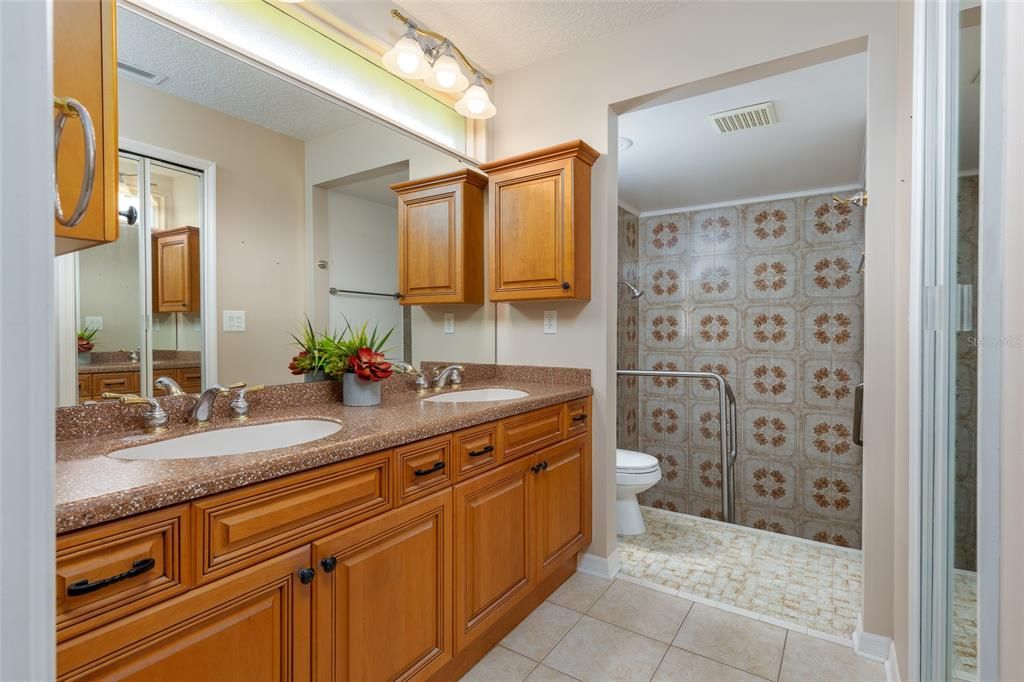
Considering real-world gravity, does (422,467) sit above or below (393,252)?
below

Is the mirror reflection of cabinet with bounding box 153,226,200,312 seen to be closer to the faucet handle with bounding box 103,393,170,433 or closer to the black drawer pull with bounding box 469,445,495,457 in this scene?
the faucet handle with bounding box 103,393,170,433

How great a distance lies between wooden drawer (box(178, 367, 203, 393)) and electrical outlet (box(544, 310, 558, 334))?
1.45 meters

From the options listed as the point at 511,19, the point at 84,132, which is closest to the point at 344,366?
the point at 84,132

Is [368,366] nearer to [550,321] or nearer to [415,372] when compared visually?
[415,372]

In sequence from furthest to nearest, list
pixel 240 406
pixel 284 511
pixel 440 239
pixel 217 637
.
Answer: pixel 440 239, pixel 240 406, pixel 284 511, pixel 217 637

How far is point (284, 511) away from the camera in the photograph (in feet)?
3.34

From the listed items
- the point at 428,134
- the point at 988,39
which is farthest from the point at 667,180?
the point at 988,39

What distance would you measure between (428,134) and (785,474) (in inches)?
144

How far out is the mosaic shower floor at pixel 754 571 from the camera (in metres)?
2.01

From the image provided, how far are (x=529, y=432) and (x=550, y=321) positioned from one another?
714mm

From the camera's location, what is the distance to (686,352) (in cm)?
440

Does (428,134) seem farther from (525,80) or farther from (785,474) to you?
(785,474)

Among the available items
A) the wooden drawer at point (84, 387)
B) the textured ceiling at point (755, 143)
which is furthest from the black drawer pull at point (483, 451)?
the textured ceiling at point (755, 143)

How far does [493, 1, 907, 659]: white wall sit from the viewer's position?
1.69 meters
